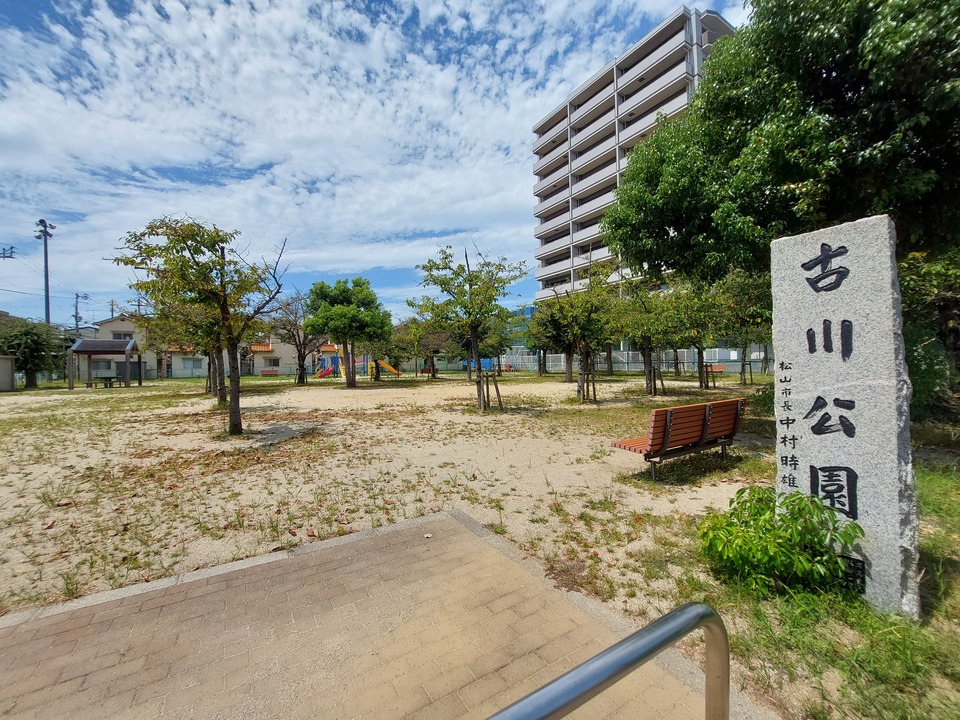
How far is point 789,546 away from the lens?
2904 millimetres

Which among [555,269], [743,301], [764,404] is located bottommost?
[764,404]

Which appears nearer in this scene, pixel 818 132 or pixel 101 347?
pixel 818 132

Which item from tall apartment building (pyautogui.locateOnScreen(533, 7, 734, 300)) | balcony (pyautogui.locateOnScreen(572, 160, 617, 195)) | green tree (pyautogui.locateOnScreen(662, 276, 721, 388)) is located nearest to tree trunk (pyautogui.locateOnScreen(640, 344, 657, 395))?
green tree (pyautogui.locateOnScreen(662, 276, 721, 388))

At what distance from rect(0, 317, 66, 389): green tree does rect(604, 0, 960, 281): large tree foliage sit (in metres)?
37.6

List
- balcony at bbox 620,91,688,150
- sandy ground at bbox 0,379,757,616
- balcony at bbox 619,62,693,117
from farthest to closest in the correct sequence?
1. balcony at bbox 620,91,688,150
2. balcony at bbox 619,62,693,117
3. sandy ground at bbox 0,379,757,616

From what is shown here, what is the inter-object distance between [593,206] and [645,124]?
8650mm

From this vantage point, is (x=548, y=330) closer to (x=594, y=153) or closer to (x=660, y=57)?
(x=594, y=153)

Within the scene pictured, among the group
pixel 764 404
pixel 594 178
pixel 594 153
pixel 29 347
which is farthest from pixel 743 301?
pixel 29 347

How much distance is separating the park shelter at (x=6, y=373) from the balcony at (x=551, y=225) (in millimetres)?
47948

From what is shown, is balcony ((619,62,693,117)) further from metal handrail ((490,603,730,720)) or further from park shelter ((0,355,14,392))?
park shelter ((0,355,14,392))

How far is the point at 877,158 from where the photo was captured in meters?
5.29

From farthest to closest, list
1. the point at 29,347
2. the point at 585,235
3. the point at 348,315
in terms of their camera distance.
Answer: the point at 585,235
the point at 29,347
the point at 348,315

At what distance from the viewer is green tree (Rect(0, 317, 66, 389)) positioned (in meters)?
26.6

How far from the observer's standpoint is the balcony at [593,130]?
142ft
